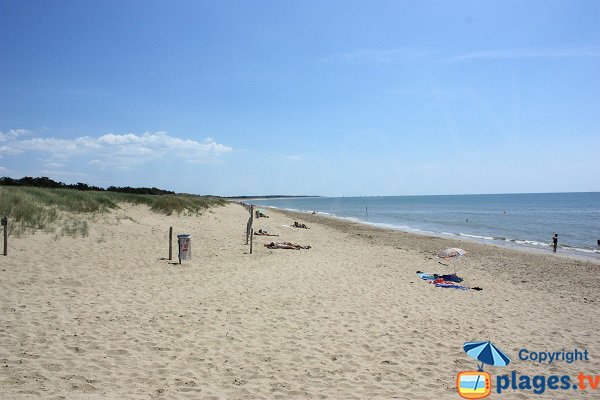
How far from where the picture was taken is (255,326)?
686 centimetres

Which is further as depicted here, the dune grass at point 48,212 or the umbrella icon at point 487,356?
the dune grass at point 48,212

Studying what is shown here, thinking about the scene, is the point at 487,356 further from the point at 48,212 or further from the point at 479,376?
the point at 48,212

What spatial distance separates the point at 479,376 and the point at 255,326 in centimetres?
365

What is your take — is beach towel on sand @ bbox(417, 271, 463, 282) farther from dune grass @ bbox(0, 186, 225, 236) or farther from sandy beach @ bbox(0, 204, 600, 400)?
dune grass @ bbox(0, 186, 225, 236)

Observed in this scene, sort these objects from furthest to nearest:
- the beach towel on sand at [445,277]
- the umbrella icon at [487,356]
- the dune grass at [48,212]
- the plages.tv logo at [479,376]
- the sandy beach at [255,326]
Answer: the dune grass at [48,212] → the beach towel on sand at [445,277] → the umbrella icon at [487,356] → the plages.tv logo at [479,376] → the sandy beach at [255,326]

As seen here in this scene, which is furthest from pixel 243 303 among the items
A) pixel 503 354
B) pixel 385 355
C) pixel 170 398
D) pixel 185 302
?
pixel 503 354

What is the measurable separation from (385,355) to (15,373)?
16.1 feet

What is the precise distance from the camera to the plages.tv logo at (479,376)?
5.00 m

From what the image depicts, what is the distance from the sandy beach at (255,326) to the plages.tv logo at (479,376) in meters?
0.16

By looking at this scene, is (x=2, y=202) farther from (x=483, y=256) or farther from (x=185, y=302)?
(x=483, y=256)

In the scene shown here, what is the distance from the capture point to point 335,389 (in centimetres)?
479

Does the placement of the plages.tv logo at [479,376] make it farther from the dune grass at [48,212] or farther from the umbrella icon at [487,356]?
the dune grass at [48,212]

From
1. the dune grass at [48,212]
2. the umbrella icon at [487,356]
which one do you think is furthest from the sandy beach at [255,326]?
the dune grass at [48,212]

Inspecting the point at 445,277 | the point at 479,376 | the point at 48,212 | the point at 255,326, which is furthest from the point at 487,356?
the point at 48,212
